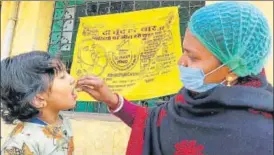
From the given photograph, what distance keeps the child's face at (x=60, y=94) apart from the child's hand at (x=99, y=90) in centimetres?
11

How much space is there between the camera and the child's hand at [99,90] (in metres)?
1.51

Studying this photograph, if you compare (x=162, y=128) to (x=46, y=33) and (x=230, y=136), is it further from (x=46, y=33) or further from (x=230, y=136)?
(x=46, y=33)

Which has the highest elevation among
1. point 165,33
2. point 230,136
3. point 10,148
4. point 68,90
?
point 165,33

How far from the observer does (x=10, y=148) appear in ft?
4.87

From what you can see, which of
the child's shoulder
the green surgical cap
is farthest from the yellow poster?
the green surgical cap

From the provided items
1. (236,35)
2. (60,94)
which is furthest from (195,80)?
(60,94)

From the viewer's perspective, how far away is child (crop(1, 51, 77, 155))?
1585 millimetres

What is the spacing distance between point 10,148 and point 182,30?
181 cm

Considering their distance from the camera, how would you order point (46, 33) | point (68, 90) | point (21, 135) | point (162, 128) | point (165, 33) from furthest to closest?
point (46, 33) < point (165, 33) < point (68, 90) < point (21, 135) < point (162, 128)

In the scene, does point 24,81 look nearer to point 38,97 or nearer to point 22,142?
point 38,97

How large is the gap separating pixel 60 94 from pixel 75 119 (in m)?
1.68

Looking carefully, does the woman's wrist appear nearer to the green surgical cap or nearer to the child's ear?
the child's ear

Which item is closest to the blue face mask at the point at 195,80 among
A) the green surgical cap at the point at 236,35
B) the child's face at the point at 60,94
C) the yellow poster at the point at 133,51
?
the green surgical cap at the point at 236,35

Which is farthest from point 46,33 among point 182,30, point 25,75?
point 25,75
